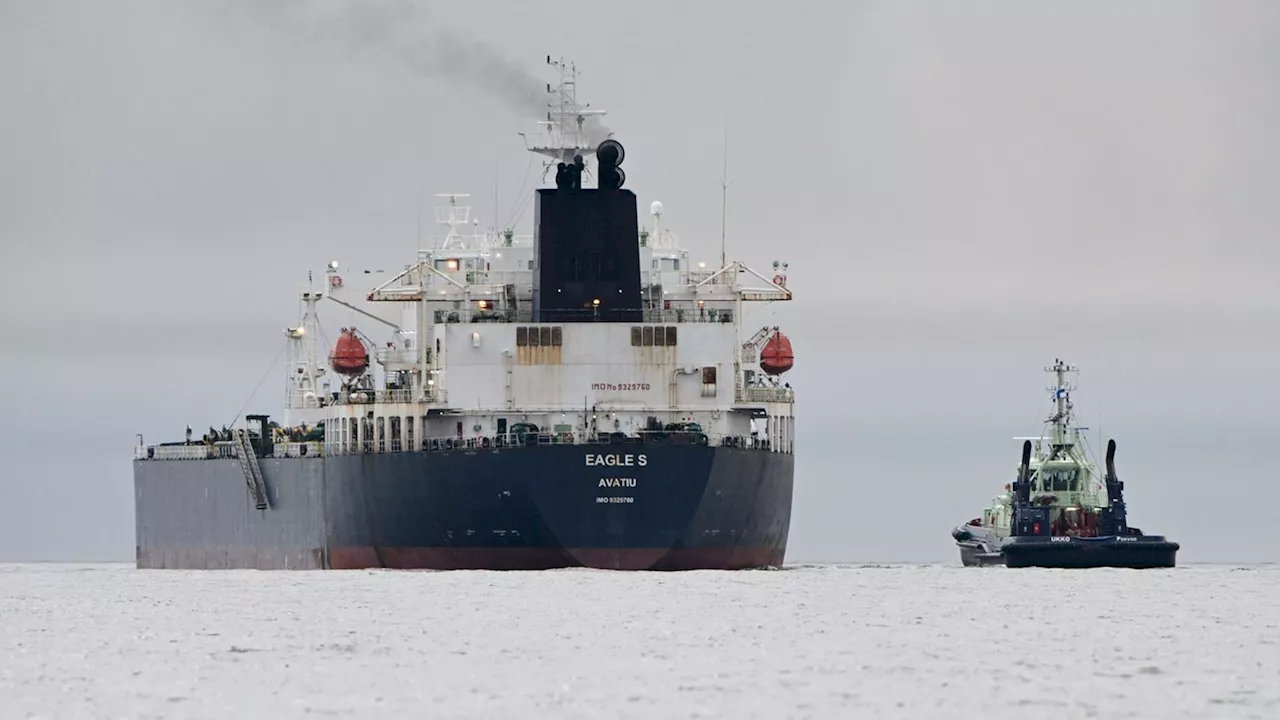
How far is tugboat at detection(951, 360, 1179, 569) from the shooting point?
84.2m

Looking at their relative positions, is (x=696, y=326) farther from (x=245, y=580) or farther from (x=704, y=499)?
(x=245, y=580)

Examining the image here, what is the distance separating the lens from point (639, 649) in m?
49.9

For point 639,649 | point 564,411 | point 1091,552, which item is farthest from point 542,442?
point 639,649

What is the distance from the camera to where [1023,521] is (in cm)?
8900

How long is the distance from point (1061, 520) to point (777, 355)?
42.1 ft

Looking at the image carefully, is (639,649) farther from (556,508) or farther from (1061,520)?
(1061,520)

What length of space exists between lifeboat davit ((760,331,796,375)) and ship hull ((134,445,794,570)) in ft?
8.89

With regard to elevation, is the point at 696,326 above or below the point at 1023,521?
above

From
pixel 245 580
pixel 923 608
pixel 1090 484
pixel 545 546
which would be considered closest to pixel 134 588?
pixel 245 580

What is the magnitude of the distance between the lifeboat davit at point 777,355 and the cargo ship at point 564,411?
0.07 metres

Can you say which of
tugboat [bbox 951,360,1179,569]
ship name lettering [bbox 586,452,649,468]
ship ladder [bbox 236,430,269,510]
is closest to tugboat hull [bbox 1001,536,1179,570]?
tugboat [bbox 951,360,1179,569]

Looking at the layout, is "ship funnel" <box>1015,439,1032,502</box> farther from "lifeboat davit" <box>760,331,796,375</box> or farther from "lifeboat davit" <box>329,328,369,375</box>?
"lifeboat davit" <box>329,328,369,375</box>

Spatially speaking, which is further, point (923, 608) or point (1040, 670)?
point (923, 608)

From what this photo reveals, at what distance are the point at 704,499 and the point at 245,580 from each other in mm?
14300
